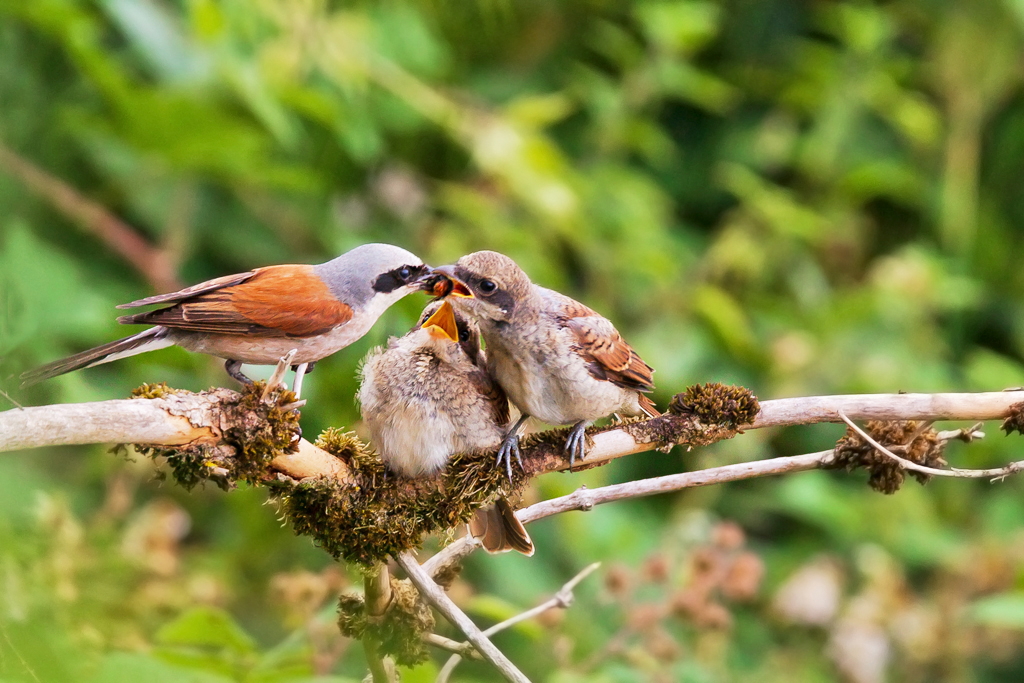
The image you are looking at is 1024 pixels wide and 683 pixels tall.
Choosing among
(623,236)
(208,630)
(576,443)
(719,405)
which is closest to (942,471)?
(719,405)

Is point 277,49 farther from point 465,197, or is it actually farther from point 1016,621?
point 1016,621

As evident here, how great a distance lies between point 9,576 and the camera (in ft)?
4.75

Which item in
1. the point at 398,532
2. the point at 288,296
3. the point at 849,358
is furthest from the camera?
the point at 849,358

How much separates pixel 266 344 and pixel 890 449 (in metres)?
1.44

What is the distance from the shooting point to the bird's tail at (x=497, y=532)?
234cm

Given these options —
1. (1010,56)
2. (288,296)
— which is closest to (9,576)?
(288,296)

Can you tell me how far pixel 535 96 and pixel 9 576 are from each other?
5200mm

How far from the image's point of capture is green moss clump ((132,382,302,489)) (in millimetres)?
1779

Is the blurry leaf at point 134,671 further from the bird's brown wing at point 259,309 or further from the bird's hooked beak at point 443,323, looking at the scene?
the bird's hooked beak at point 443,323

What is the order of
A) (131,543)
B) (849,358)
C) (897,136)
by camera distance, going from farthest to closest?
(897,136)
(849,358)
(131,543)

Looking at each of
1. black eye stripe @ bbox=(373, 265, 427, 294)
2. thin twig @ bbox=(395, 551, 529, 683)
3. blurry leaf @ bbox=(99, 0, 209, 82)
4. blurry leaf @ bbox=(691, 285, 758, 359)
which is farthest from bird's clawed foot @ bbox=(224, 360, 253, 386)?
blurry leaf @ bbox=(691, 285, 758, 359)

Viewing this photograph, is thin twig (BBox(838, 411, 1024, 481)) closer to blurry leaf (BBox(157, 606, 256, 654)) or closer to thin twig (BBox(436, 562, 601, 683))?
A: thin twig (BBox(436, 562, 601, 683))

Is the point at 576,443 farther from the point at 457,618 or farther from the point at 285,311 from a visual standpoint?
the point at 285,311

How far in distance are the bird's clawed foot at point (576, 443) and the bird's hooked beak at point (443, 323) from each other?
1.15 feet
